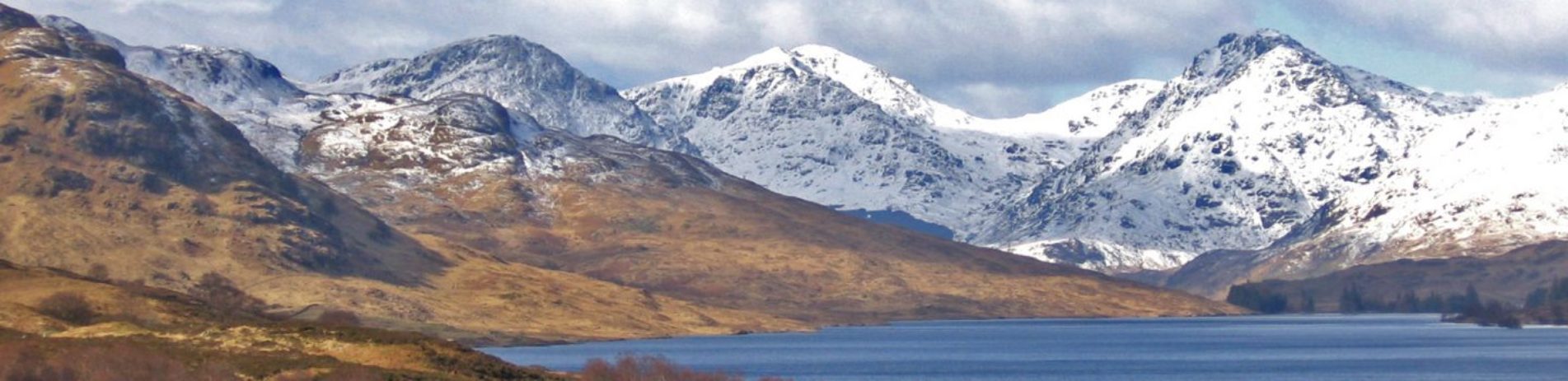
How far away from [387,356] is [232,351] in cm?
1252

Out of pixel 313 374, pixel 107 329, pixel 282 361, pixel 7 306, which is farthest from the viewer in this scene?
pixel 7 306

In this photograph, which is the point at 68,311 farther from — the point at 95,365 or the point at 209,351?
the point at 95,365

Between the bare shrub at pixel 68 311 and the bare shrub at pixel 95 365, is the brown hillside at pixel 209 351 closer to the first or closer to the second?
the bare shrub at pixel 95 365

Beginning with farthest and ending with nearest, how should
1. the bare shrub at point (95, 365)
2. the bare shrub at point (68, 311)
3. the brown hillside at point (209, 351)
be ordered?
the bare shrub at point (68, 311) < the brown hillside at point (209, 351) < the bare shrub at point (95, 365)

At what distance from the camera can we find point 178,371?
5837 inches

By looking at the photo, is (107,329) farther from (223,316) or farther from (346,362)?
(346,362)

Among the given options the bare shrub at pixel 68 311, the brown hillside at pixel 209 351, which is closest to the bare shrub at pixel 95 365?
the brown hillside at pixel 209 351

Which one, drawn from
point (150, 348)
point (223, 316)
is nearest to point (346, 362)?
point (150, 348)

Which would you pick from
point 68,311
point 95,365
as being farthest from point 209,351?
point 68,311

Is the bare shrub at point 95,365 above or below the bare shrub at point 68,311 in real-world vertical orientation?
below

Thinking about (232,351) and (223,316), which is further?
(223,316)

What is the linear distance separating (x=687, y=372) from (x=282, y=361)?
99.9 feet

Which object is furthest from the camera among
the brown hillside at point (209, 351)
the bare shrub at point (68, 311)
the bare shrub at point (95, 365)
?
the bare shrub at point (68, 311)

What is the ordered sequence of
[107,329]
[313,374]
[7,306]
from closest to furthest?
[313,374]
[107,329]
[7,306]
